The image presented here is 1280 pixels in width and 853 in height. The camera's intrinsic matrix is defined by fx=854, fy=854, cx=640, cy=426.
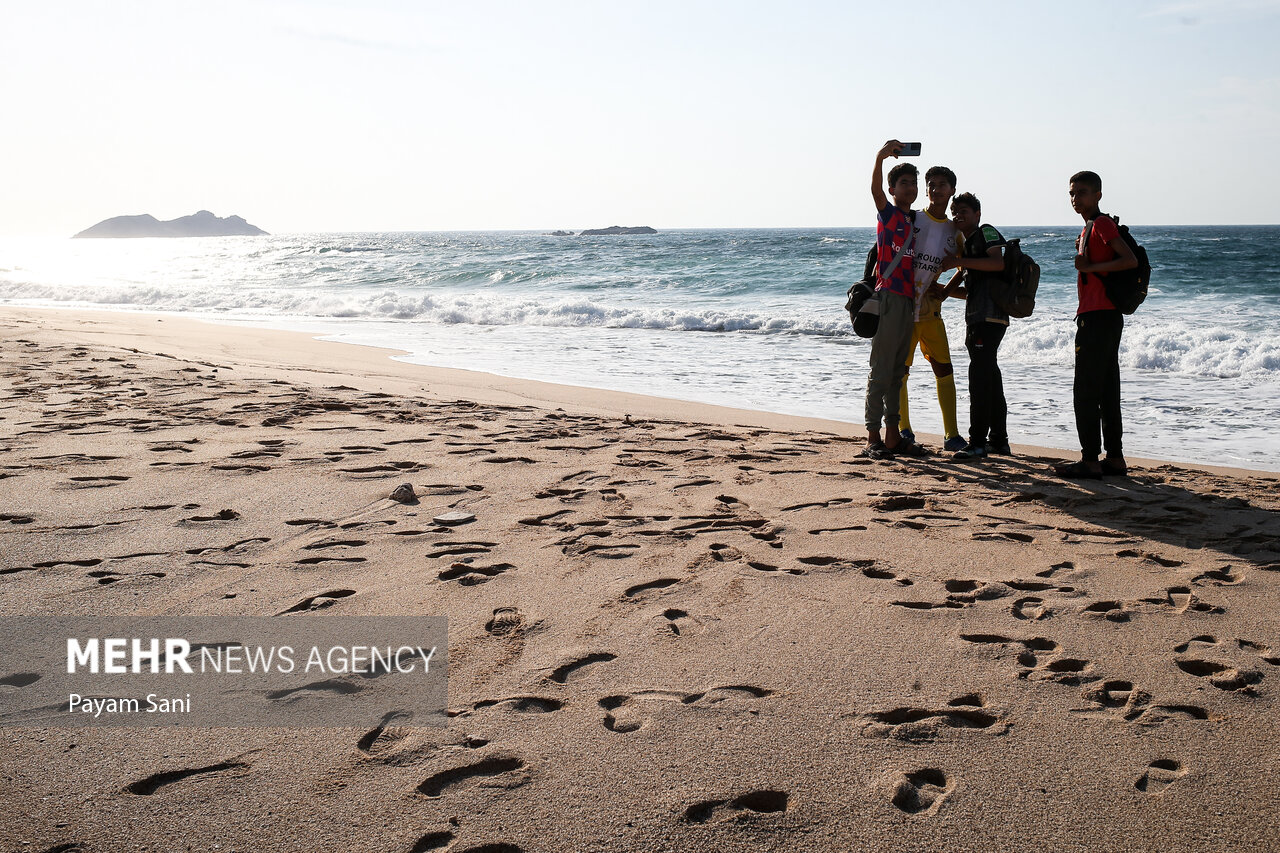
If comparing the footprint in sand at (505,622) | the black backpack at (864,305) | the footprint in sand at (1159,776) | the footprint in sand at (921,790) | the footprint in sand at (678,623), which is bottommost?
the footprint in sand at (1159,776)

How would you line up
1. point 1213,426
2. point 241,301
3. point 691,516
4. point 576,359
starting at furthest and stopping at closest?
point 241,301
point 576,359
point 1213,426
point 691,516

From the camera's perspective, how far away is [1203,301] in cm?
1803

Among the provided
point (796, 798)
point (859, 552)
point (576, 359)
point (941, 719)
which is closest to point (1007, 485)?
point (859, 552)

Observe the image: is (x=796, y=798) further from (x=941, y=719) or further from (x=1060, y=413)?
(x=1060, y=413)

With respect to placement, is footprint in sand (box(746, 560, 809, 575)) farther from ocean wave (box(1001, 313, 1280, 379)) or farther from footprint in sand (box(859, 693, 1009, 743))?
ocean wave (box(1001, 313, 1280, 379))

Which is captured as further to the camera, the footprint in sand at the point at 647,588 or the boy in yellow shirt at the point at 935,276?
Answer: the boy in yellow shirt at the point at 935,276

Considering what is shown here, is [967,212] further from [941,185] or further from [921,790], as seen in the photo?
[921,790]

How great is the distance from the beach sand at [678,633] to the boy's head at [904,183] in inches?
60.5

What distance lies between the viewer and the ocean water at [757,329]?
24.9ft

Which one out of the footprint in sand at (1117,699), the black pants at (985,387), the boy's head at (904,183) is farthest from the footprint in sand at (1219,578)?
the boy's head at (904,183)

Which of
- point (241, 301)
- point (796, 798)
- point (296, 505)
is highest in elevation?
point (241, 301)

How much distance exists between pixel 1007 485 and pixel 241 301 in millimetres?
21252

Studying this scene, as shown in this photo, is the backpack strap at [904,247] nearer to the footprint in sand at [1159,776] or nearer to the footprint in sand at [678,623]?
the footprint in sand at [678,623]

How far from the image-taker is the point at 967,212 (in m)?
5.16
